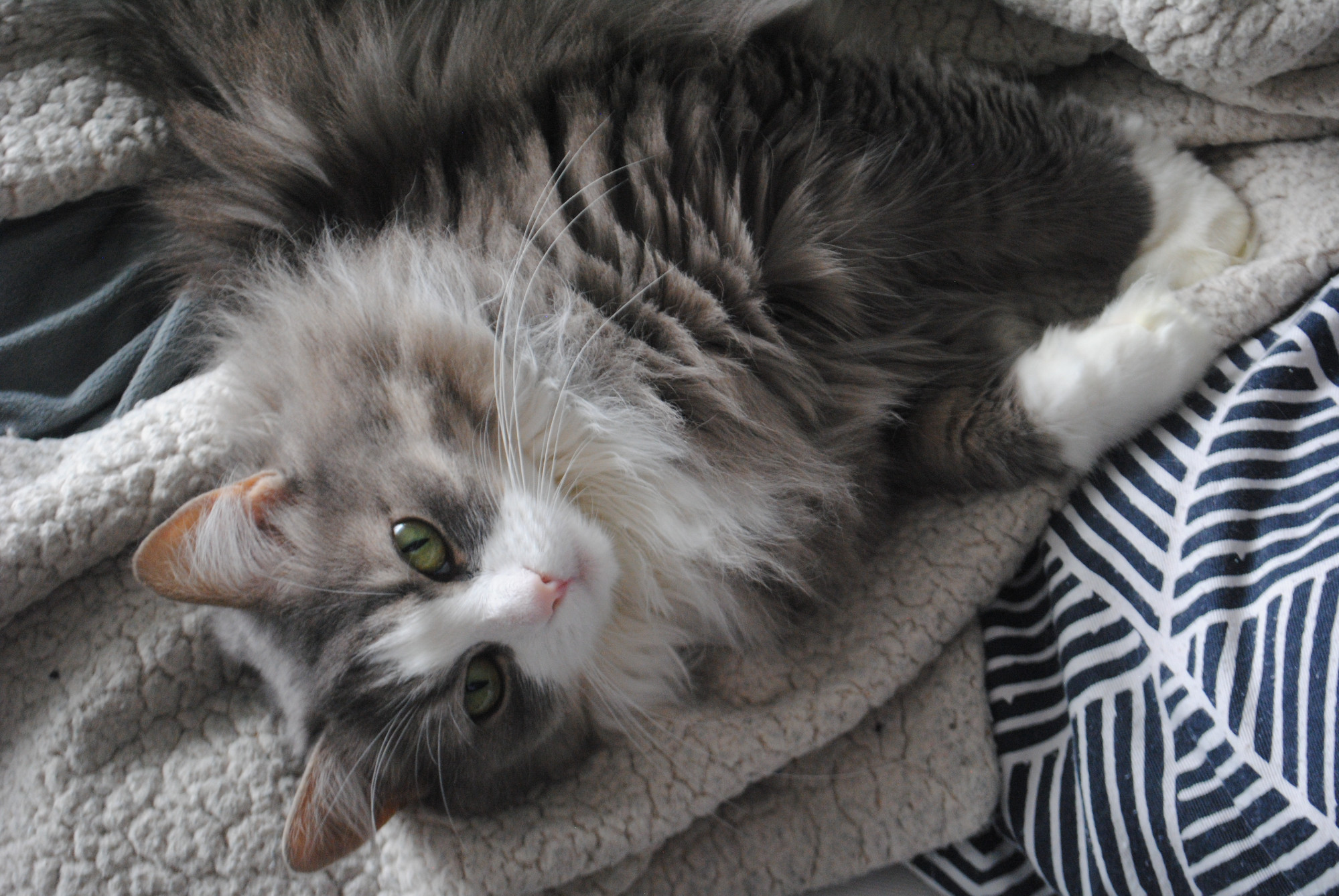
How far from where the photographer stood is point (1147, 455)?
45.4 inches

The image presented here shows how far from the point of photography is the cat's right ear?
1.00m

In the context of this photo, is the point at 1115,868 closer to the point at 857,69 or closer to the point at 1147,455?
the point at 1147,455

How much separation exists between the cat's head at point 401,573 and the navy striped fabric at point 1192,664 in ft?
1.95

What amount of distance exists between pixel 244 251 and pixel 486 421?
498 mm

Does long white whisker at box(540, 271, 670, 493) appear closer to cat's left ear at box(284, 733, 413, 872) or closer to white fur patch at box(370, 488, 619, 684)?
white fur patch at box(370, 488, 619, 684)

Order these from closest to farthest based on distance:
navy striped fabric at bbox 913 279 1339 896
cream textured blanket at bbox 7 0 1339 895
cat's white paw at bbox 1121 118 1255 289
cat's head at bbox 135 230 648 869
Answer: navy striped fabric at bbox 913 279 1339 896 → cat's head at bbox 135 230 648 869 → cream textured blanket at bbox 7 0 1339 895 → cat's white paw at bbox 1121 118 1255 289

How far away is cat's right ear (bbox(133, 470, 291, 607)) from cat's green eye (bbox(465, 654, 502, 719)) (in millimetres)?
272

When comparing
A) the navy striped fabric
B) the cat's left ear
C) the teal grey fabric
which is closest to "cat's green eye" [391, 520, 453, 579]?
the cat's left ear

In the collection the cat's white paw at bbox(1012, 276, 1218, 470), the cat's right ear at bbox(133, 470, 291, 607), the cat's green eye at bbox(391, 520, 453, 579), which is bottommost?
the cat's right ear at bbox(133, 470, 291, 607)

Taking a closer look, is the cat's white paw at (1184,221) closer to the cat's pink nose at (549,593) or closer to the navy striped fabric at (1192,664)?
the navy striped fabric at (1192,664)

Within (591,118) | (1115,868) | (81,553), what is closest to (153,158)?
(81,553)

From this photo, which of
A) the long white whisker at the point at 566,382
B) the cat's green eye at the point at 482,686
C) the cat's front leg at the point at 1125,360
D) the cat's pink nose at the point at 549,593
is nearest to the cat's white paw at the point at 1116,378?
the cat's front leg at the point at 1125,360

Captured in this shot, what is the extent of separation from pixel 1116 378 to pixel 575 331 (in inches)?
27.6

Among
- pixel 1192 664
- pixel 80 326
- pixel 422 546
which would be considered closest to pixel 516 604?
pixel 422 546
